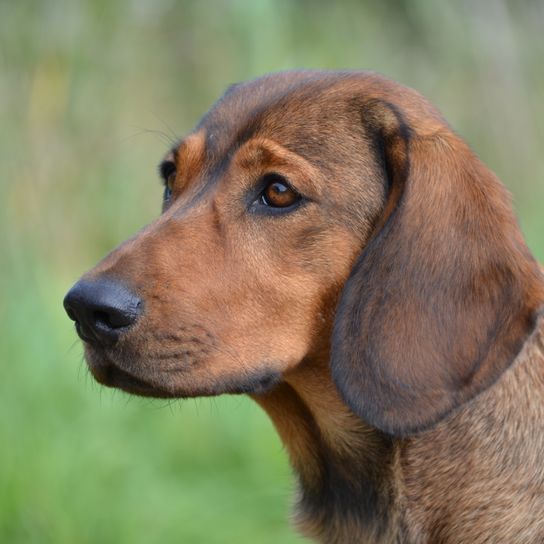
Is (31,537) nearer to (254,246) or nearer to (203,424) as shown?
(203,424)

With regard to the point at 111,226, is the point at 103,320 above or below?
above

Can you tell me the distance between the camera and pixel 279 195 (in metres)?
3.36

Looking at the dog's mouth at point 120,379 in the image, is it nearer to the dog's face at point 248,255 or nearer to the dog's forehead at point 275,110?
the dog's face at point 248,255

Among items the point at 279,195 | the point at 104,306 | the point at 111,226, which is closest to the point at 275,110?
the point at 279,195

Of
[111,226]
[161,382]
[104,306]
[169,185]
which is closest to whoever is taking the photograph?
[104,306]

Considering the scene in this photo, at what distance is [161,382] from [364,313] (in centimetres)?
64

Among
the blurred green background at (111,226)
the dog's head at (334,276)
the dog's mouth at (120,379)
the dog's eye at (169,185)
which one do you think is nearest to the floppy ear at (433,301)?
the dog's head at (334,276)

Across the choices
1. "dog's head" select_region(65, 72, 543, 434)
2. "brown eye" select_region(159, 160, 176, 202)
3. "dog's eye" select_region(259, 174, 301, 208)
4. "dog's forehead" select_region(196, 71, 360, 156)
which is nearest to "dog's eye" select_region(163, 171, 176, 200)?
"brown eye" select_region(159, 160, 176, 202)

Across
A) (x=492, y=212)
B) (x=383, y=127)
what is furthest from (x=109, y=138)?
(x=492, y=212)

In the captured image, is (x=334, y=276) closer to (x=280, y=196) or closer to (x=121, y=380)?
(x=280, y=196)

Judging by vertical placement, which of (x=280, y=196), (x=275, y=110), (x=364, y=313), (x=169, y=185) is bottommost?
(x=364, y=313)

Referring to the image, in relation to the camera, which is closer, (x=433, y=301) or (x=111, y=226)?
(x=433, y=301)

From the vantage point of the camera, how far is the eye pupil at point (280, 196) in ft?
11.0

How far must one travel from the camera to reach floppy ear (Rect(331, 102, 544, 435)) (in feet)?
10.0
